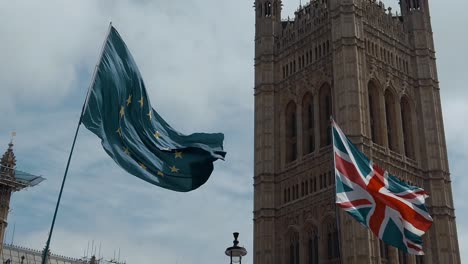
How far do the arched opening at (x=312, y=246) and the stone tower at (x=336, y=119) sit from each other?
0.24 feet

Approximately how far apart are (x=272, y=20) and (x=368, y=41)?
10400 mm

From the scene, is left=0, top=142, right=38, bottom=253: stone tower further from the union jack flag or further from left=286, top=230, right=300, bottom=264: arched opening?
left=286, top=230, right=300, bottom=264: arched opening

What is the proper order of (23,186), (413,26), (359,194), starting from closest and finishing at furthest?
(359,194), (23,186), (413,26)

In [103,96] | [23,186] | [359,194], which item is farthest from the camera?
[23,186]

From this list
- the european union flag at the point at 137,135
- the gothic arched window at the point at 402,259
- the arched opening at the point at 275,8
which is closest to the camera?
the european union flag at the point at 137,135

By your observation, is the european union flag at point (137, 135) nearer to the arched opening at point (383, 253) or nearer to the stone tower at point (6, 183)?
the stone tower at point (6, 183)

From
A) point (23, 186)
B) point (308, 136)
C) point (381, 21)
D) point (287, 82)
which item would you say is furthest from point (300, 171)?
point (23, 186)

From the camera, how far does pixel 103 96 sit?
17.6 metres

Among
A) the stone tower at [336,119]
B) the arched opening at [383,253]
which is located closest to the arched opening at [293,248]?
the stone tower at [336,119]

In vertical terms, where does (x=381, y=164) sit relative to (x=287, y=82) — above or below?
below

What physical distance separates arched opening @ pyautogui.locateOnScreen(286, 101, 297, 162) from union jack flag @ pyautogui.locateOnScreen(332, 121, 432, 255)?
33.5 meters

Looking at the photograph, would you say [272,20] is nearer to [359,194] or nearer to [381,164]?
[381,164]

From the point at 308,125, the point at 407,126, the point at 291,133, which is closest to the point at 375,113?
the point at 407,126

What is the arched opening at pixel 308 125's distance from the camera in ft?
186
